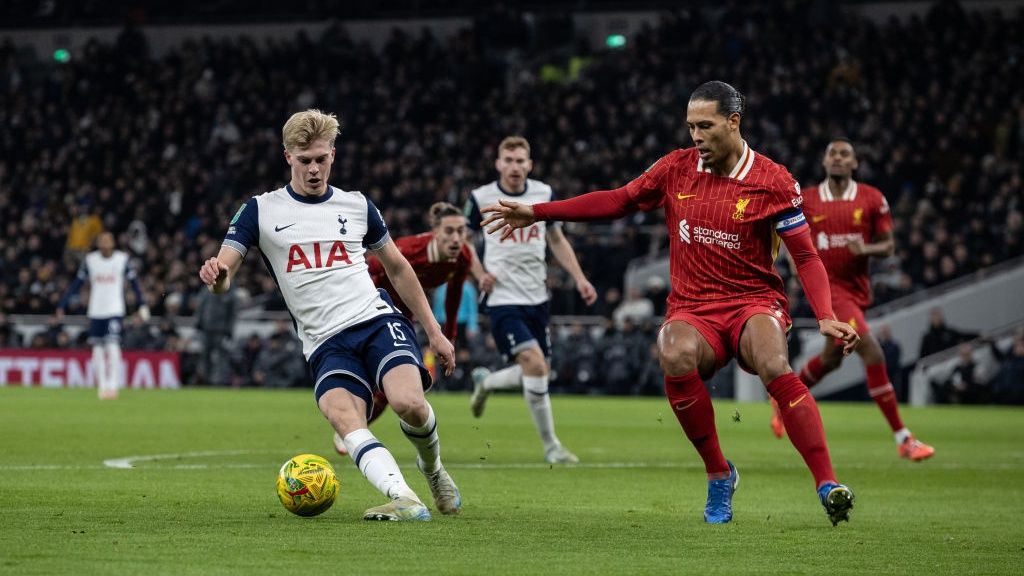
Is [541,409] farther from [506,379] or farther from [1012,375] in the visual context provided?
[1012,375]

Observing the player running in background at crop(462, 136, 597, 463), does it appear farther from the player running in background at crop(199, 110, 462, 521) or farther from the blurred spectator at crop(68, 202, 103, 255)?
the blurred spectator at crop(68, 202, 103, 255)

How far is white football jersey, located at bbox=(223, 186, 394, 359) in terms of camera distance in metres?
8.06

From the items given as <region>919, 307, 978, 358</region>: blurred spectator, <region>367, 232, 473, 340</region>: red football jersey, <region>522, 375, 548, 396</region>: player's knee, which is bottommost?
<region>919, 307, 978, 358</region>: blurred spectator

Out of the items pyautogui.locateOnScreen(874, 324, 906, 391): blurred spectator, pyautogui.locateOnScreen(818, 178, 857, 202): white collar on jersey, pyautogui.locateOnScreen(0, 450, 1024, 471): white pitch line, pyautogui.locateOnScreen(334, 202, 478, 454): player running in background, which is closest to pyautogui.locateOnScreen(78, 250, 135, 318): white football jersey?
pyautogui.locateOnScreen(0, 450, 1024, 471): white pitch line

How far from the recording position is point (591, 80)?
1421 inches

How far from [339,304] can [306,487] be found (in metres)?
0.98

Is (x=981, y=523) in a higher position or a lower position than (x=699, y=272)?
lower

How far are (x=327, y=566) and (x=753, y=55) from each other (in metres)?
29.0

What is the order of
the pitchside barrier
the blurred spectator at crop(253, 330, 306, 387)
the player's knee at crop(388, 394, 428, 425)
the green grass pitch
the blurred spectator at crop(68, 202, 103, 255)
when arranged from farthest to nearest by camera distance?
the blurred spectator at crop(68, 202, 103, 255) < the pitchside barrier < the blurred spectator at crop(253, 330, 306, 387) < the player's knee at crop(388, 394, 428, 425) < the green grass pitch

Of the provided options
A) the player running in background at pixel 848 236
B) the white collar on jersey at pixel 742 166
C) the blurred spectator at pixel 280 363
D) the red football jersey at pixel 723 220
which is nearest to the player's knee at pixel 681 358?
the red football jersey at pixel 723 220

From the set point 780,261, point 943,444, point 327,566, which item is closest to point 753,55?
point 780,261

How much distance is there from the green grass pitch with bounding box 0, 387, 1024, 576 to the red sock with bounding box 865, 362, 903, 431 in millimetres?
424

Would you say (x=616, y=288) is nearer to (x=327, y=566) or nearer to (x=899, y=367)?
(x=899, y=367)

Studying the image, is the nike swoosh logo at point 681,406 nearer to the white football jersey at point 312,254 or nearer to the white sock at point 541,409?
the white football jersey at point 312,254
